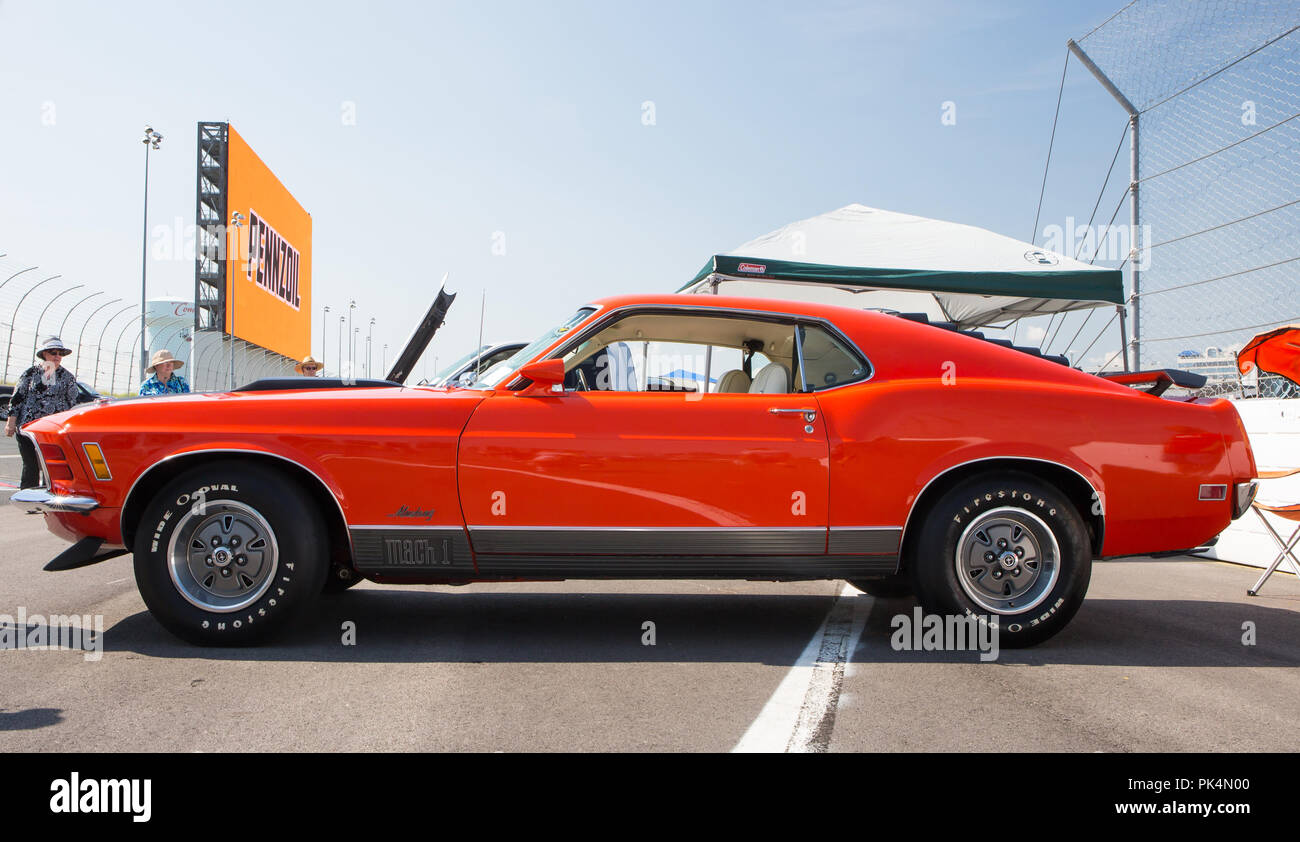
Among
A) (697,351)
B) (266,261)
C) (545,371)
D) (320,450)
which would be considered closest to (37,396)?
(320,450)

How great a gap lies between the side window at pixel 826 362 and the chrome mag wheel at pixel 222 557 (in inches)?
94.6

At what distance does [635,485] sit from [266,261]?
176ft

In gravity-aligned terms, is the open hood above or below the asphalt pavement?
above

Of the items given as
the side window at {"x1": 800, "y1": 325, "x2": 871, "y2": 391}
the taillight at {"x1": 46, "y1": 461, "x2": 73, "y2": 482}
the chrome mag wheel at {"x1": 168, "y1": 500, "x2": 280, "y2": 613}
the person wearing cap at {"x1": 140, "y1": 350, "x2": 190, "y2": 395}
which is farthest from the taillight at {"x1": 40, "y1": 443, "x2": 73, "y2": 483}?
the person wearing cap at {"x1": 140, "y1": 350, "x2": 190, "y2": 395}

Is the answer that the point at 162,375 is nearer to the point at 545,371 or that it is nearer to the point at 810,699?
the point at 545,371

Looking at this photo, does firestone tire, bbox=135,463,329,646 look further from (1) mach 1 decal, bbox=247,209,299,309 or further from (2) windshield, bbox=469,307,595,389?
(1) mach 1 decal, bbox=247,209,299,309

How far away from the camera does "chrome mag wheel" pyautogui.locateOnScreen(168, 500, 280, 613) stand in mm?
3988

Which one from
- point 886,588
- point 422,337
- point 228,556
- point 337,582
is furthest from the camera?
point 422,337

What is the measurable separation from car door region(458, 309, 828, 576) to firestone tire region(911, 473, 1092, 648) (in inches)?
20.4

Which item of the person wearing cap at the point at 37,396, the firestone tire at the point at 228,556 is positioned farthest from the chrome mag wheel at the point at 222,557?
the person wearing cap at the point at 37,396

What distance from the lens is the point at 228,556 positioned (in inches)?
157

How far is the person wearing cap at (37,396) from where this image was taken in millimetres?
8539
